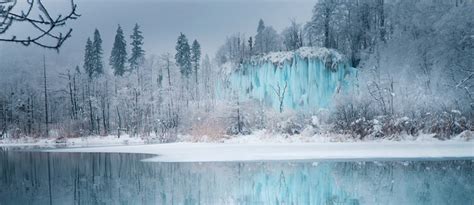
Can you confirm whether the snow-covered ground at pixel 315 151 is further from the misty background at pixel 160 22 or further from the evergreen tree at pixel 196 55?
the evergreen tree at pixel 196 55

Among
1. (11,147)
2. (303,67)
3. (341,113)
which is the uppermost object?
(303,67)

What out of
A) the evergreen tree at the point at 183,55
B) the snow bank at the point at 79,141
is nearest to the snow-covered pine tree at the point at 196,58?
the evergreen tree at the point at 183,55

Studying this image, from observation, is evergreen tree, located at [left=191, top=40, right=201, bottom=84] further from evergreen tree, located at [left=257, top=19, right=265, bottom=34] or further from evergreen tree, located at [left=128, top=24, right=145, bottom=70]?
evergreen tree, located at [left=257, top=19, right=265, bottom=34]

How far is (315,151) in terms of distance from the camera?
9.10m

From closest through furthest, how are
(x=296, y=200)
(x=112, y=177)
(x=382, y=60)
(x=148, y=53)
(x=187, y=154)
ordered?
(x=296, y=200) < (x=112, y=177) < (x=187, y=154) < (x=382, y=60) < (x=148, y=53)

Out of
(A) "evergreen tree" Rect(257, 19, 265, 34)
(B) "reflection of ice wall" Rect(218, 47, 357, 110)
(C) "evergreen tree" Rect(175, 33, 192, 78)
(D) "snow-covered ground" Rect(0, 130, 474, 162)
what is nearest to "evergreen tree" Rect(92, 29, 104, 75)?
(C) "evergreen tree" Rect(175, 33, 192, 78)

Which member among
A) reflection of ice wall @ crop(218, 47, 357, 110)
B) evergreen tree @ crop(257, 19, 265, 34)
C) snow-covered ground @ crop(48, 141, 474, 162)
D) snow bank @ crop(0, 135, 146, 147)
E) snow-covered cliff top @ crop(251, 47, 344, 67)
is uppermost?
evergreen tree @ crop(257, 19, 265, 34)

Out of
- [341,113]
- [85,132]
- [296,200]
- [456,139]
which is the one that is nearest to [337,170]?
[296,200]

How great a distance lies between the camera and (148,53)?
13867 millimetres

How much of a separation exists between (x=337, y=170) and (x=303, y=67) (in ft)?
21.5

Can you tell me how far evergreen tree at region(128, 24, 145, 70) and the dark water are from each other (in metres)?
5.79

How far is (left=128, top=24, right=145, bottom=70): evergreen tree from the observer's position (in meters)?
13.3

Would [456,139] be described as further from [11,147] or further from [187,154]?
[11,147]

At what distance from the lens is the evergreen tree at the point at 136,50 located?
525 inches
